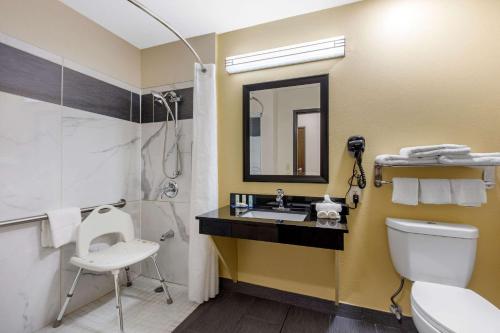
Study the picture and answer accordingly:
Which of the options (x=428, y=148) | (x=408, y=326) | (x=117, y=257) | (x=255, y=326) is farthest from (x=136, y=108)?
(x=408, y=326)

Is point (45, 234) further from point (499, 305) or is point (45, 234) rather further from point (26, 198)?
point (499, 305)

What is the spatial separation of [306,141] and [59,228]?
183cm

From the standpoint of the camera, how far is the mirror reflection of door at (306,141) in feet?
5.76

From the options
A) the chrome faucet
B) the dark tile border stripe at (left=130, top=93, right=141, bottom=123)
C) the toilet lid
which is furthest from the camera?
the dark tile border stripe at (left=130, top=93, right=141, bottom=123)

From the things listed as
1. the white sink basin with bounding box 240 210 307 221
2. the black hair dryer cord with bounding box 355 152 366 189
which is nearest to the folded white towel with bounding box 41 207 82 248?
the white sink basin with bounding box 240 210 307 221

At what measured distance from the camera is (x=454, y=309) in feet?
3.50

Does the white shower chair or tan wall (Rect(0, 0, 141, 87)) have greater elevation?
tan wall (Rect(0, 0, 141, 87))

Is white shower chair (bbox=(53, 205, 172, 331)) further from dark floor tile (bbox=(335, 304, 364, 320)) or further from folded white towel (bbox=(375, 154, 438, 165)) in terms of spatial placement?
folded white towel (bbox=(375, 154, 438, 165))

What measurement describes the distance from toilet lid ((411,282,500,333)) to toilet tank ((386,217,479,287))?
13cm

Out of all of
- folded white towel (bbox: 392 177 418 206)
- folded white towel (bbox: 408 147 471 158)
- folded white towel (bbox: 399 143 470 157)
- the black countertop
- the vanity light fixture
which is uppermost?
the vanity light fixture

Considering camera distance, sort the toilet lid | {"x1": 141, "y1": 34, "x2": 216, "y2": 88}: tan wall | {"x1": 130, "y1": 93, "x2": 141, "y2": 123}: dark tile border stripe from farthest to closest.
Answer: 1. {"x1": 130, "y1": 93, "x2": 141, "y2": 123}: dark tile border stripe
2. {"x1": 141, "y1": 34, "x2": 216, "y2": 88}: tan wall
3. the toilet lid

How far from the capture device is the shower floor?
5.15 feet

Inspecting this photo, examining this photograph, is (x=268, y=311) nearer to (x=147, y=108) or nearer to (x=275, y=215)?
(x=275, y=215)

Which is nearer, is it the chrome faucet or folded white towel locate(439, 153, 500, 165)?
folded white towel locate(439, 153, 500, 165)
